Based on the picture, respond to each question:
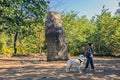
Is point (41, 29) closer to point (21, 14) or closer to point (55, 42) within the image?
point (21, 14)

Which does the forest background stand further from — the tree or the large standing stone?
the large standing stone

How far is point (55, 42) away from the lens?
24.2 metres

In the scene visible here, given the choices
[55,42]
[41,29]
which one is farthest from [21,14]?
[41,29]

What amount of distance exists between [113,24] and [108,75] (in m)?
28.4

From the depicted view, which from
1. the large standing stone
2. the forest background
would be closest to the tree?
the forest background

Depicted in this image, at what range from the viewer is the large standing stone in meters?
24.0

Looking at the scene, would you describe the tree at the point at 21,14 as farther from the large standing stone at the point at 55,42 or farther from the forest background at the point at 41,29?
the large standing stone at the point at 55,42

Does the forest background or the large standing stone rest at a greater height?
the forest background

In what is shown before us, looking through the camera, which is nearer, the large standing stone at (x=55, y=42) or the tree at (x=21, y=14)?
the large standing stone at (x=55, y=42)

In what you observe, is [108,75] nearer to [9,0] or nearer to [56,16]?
[56,16]

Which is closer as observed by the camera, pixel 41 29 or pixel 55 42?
pixel 55 42

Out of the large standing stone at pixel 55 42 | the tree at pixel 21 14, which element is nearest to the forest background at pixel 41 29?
the tree at pixel 21 14

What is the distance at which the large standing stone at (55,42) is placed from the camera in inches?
947

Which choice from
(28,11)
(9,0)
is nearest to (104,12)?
(28,11)
